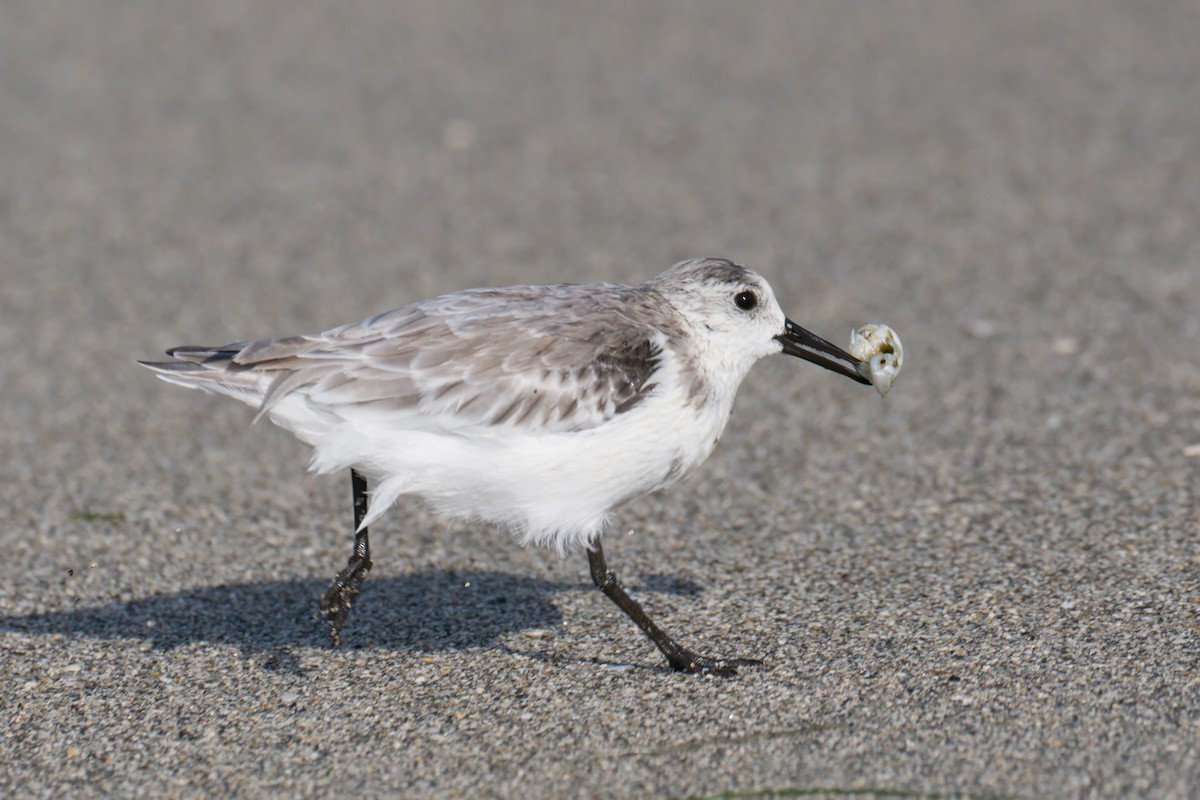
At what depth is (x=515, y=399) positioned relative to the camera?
16.9ft

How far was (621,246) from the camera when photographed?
10.4m

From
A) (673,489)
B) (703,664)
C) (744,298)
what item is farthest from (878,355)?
(673,489)

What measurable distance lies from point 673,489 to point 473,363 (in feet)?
7.44

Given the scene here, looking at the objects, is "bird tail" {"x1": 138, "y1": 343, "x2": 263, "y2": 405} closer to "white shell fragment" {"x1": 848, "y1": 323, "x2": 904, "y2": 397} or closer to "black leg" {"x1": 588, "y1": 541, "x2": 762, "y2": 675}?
"black leg" {"x1": 588, "y1": 541, "x2": 762, "y2": 675}

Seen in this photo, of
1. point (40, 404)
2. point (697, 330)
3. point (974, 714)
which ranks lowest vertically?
point (40, 404)

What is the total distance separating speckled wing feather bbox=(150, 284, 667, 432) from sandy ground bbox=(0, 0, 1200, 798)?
3.27ft

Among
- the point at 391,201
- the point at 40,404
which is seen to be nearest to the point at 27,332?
the point at 40,404

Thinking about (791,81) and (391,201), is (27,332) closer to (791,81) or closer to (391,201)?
Result: (391,201)

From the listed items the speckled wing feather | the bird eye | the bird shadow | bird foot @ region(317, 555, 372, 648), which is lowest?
the bird shadow

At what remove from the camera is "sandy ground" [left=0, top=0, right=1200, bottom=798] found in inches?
191

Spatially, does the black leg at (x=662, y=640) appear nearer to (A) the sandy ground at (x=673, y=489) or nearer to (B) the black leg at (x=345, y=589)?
(A) the sandy ground at (x=673, y=489)

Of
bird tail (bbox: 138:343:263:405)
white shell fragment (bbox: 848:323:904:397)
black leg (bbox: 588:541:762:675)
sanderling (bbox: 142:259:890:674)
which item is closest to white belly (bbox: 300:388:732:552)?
sanderling (bbox: 142:259:890:674)

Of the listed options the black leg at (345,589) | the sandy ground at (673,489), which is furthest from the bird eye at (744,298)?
the black leg at (345,589)

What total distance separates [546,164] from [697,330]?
21.4 ft
